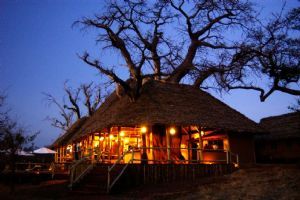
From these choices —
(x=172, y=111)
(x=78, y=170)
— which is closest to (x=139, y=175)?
(x=78, y=170)

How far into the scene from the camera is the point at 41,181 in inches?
870

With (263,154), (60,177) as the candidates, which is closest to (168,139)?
(60,177)

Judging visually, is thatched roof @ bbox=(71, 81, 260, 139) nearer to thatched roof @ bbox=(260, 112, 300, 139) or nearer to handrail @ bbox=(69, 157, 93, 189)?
handrail @ bbox=(69, 157, 93, 189)

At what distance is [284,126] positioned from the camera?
86.8ft

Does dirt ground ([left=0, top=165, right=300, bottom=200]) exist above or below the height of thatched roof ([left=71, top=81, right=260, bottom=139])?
below

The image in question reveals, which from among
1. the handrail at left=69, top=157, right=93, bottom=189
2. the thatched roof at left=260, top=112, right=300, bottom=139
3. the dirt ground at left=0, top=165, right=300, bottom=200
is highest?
the thatched roof at left=260, top=112, right=300, bottom=139

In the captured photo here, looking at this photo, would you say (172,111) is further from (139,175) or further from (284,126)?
(284,126)

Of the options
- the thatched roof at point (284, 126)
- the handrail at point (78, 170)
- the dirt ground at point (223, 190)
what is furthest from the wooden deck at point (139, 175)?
the thatched roof at point (284, 126)

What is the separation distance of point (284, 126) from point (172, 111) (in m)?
12.8

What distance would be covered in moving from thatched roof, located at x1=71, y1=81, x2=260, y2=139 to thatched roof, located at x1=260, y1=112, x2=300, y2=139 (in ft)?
14.8

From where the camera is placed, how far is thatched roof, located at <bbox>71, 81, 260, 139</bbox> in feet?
57.3

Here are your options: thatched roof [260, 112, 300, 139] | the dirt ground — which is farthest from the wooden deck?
thatched roof [260, 112, 300, 139]

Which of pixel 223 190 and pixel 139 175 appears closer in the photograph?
pixel 223 190

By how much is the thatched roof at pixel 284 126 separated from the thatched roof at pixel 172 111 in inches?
177
